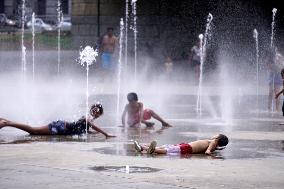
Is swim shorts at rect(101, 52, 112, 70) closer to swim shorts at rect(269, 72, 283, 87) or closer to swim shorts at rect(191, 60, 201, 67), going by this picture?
swim shorts at rect(191, 60, 201, 67)

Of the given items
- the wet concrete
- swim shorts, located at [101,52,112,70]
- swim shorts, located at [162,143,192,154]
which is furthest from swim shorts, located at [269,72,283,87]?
the wet concrete

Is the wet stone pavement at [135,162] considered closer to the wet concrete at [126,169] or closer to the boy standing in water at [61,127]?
the wet concrete at [126,169]

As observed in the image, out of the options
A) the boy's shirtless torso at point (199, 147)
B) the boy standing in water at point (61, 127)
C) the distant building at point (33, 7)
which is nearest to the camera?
the boy's shirtless torso at point (199, 147)

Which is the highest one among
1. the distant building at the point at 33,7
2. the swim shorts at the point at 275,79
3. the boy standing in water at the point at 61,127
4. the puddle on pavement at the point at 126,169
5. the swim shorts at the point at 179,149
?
the distant building at the point at 33,7

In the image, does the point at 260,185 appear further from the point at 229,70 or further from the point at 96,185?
the point at 229,70

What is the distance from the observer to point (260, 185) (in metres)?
11.0

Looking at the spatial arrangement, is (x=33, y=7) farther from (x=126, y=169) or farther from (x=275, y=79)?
(x=126, y=169)

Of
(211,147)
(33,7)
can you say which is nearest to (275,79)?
(211,147)

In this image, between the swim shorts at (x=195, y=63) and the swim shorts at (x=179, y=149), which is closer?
the swim shorts at (x=179, y=149)

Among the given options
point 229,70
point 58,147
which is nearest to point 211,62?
point 229,70

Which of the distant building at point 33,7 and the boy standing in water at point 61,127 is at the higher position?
the distant building at point 33,7

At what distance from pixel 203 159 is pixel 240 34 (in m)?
29.9

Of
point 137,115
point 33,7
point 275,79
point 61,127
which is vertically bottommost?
point 61,127

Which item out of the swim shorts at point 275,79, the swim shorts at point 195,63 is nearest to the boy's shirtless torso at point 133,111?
the swim shorts at point 275,79
